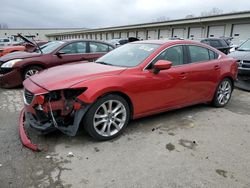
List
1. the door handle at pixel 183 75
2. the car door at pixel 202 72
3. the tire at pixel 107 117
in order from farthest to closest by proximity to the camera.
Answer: the car door at pixel 202 72 < the door handle at pixel 183 75 < the tire at pixel 107 117

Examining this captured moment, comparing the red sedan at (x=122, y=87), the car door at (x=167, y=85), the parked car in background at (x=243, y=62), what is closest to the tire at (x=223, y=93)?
the red sedan at (x=122, y=87)

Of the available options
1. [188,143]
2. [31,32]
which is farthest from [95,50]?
[31,32]

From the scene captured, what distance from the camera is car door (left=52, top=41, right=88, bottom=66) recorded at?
735 centimetres

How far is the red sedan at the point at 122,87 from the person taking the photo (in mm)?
3414

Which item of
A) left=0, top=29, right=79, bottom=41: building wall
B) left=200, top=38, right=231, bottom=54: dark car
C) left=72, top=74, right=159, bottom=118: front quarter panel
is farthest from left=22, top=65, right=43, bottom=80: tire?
left=0, top=29, right=79, bottom=41: building wall

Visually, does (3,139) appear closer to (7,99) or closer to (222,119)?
(7,99)

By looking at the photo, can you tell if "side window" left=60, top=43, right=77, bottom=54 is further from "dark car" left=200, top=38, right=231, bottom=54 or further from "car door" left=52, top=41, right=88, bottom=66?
"dark car" left=200, top=38, right=231, bottom=54

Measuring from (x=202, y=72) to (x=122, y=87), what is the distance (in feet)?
6.64

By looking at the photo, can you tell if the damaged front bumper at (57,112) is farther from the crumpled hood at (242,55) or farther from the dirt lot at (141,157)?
the crumpled hood at (242,55)

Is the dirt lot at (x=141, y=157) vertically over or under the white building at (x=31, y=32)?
under

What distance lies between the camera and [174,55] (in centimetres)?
456

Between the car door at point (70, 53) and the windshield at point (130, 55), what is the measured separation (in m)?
2.97

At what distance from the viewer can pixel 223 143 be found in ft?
12.2

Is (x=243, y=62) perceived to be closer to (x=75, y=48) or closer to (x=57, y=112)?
(x=75, y=48)
